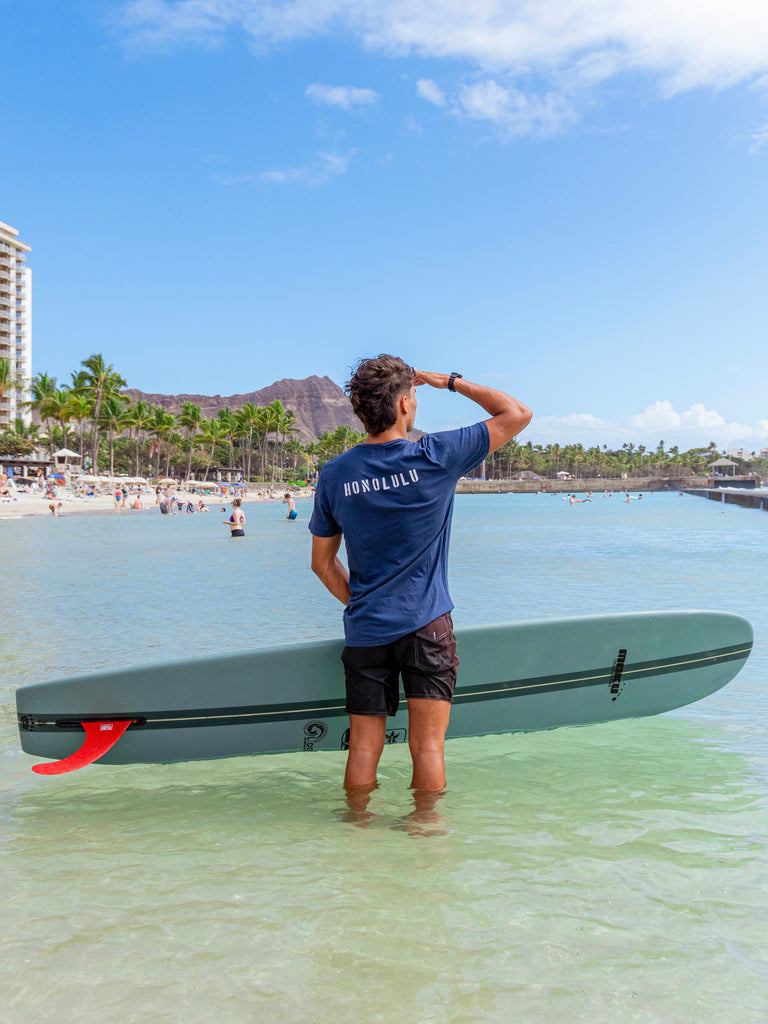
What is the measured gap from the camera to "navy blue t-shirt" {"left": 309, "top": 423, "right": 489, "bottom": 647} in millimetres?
2545

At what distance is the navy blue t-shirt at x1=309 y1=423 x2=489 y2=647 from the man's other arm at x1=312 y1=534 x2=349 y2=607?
0.49 ft

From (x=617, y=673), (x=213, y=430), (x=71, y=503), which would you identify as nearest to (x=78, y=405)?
(x=71, y=503)

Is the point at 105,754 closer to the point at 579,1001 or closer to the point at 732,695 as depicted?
the point at 579,1001

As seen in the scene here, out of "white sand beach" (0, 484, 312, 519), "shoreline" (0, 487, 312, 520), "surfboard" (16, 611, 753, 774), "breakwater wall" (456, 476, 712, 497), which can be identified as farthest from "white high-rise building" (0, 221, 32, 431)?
"surfboard" (16, 611, 753, 774)

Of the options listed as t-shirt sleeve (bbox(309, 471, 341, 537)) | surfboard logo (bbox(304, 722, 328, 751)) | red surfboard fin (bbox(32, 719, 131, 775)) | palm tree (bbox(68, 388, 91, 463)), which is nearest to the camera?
t-shirt sleeve (bbox(309, 471, 341, 537))

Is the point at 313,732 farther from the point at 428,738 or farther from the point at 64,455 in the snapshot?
the point at 64,455

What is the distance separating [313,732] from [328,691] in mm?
238

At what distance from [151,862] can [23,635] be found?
6.59 metres

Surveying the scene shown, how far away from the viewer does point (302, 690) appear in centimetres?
361

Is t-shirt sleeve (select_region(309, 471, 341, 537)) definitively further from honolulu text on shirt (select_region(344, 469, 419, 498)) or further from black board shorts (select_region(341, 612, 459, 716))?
black board shorts (select_region(341, 612, 459, 716))

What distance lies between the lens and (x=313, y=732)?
368 cm

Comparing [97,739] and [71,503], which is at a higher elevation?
[97,739]

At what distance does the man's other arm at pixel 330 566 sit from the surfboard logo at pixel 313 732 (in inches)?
41.2

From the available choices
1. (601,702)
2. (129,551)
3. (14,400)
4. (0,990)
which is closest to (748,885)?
(601,702)
